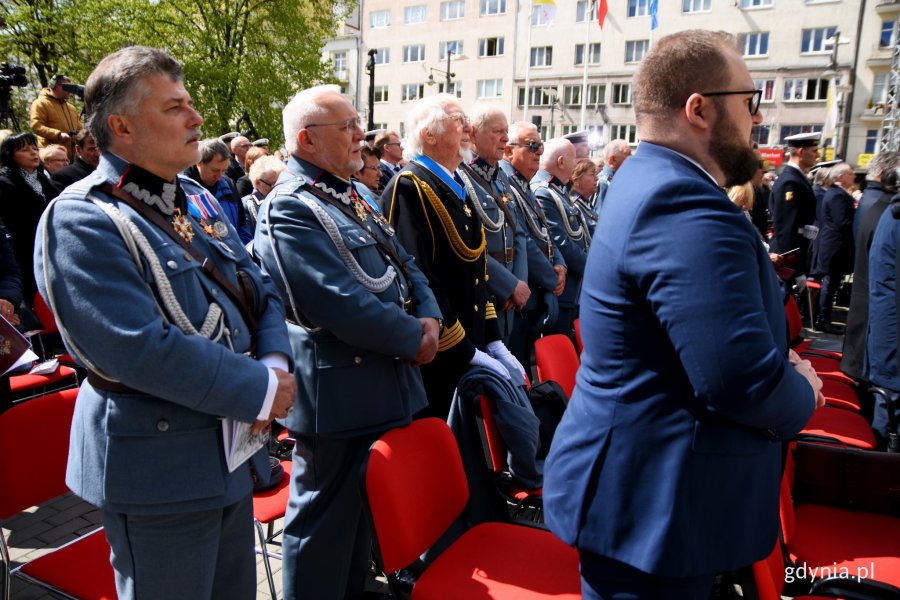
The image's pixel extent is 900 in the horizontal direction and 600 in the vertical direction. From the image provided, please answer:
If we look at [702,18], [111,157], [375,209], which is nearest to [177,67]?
[111,157]

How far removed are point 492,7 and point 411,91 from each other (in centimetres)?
850

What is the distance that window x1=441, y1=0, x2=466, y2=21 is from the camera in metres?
47.7

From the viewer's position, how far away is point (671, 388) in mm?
1388

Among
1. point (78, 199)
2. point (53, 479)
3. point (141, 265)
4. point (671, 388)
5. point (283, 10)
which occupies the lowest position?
point (53, 479)

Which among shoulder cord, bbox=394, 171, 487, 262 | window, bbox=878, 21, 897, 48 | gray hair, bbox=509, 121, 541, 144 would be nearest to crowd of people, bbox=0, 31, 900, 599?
shoulder cord, bbox=394, 171, 487, 262

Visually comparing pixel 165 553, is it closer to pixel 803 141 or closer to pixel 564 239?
pixel 564 239

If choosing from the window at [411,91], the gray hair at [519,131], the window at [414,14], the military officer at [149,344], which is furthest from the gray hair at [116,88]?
the window at [414,14]

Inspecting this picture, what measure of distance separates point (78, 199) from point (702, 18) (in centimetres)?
4350

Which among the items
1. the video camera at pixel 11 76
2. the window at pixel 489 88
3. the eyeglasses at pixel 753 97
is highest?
the window at pixel 489 88

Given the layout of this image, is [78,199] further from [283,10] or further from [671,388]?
[283,10]

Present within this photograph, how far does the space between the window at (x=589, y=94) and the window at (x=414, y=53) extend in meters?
12.1

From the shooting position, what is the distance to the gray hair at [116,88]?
1672mm

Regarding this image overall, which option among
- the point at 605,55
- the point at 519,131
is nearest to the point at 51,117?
the point at 519,131

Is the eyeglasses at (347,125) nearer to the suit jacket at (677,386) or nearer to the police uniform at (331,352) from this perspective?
the police uniform at (331,352)
